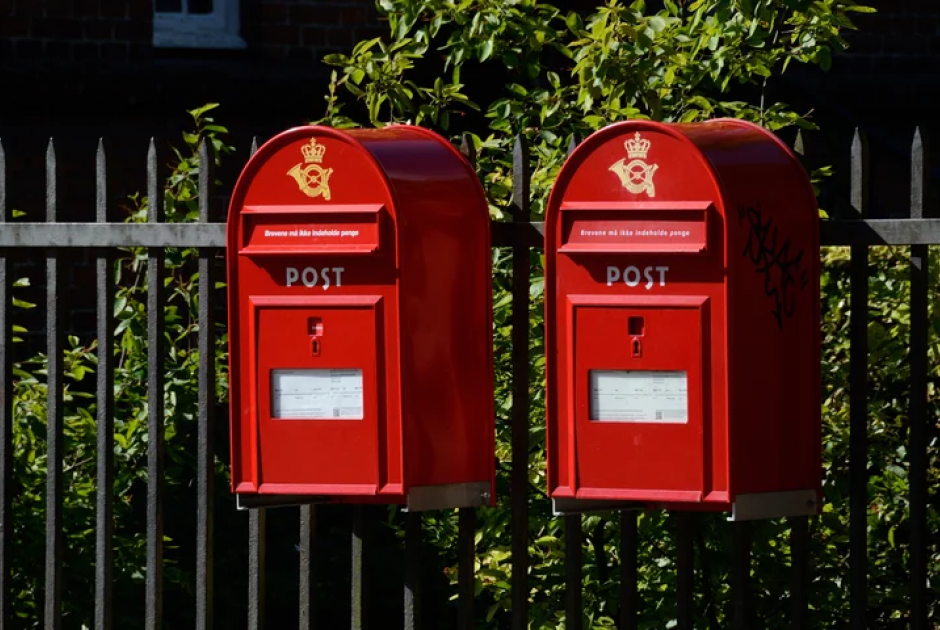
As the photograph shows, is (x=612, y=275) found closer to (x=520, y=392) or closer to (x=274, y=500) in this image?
(x=520, y=392)

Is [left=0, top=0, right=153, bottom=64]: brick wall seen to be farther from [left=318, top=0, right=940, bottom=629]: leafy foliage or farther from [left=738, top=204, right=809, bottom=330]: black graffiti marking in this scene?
[left=738, top=204, right=809, bottom=330]: black graffiti marking

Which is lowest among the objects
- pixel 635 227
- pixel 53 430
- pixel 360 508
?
pixel 360 508

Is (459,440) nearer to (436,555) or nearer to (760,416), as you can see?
(760,416)

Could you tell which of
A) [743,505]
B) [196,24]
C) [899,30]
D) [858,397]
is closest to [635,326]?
[743,505]

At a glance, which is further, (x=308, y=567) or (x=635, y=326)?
(x=308, y=567)

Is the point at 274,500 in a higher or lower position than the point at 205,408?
lower

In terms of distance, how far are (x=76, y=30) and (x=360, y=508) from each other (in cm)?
515

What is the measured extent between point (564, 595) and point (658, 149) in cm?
136

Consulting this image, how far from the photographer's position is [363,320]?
3.26 m

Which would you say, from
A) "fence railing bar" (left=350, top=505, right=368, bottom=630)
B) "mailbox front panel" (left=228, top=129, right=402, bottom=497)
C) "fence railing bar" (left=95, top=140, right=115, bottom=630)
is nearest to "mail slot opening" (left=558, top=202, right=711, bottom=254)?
"mailbox front panel" (left=228, top=129, right=402, bottom=497)

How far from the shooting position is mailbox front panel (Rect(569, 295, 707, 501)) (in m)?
3.07

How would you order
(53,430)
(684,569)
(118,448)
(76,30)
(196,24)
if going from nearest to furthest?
(684,569), (53,430), (118,448), (76,30), (196,24)

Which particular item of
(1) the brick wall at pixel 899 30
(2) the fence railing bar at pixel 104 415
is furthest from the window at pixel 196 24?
(2) the fence railing bar at pixel 104 415

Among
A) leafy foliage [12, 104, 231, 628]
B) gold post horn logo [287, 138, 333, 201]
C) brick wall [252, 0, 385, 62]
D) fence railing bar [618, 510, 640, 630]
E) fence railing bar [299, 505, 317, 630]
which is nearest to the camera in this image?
gold post horn logo [287, 138, 333, 201]
